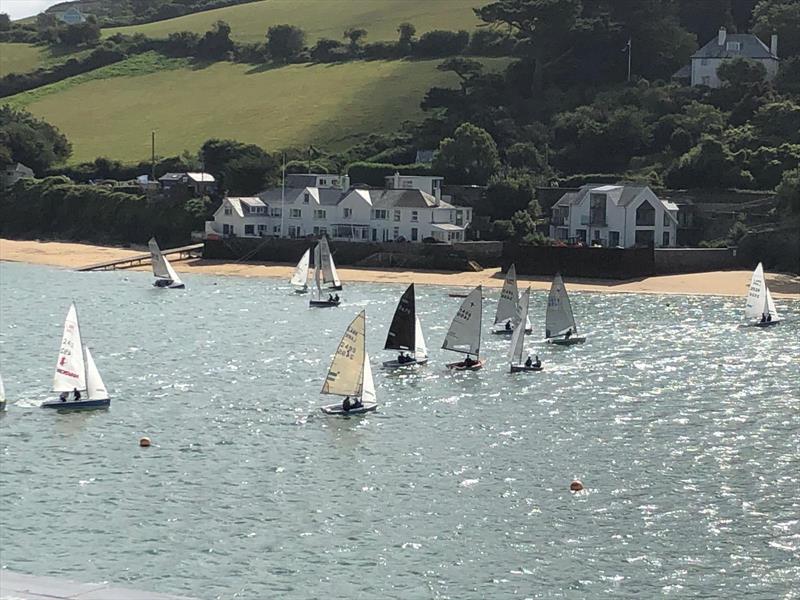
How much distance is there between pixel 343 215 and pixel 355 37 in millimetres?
62041

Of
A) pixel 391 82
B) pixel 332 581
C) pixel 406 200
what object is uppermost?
pixel 391 82

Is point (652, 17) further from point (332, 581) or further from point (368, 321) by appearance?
point (332, 581)

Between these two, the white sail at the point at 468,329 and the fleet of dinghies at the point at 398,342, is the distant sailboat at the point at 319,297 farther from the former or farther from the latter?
the white sail at the point at 468,329

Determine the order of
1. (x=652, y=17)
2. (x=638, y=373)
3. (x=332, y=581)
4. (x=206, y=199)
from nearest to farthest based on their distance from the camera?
(x=332, y=581) → (x=638, y=373) → (x=206, y=199) → (x=652, y=17)

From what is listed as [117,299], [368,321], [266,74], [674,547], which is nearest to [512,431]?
[674,547]

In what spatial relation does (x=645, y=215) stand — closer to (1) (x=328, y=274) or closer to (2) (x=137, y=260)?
(1) (x=328, y=274)

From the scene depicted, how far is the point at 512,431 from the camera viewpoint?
4512cm

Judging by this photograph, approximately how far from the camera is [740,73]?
121 metres

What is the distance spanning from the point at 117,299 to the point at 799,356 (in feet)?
126

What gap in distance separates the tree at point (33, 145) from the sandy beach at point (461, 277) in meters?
24.7

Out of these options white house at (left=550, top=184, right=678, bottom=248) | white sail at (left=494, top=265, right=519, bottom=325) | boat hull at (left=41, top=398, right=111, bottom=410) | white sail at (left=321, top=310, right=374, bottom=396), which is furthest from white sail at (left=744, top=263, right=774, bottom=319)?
boat hull at (left=41, top=398, right=111, bottom=410)

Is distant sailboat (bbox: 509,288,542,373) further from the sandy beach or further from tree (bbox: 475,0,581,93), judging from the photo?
tree (bbox: 475,0,581,93)

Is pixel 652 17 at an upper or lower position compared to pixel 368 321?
upper

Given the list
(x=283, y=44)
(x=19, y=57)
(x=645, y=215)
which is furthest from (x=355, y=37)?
(x=645, y=215)
